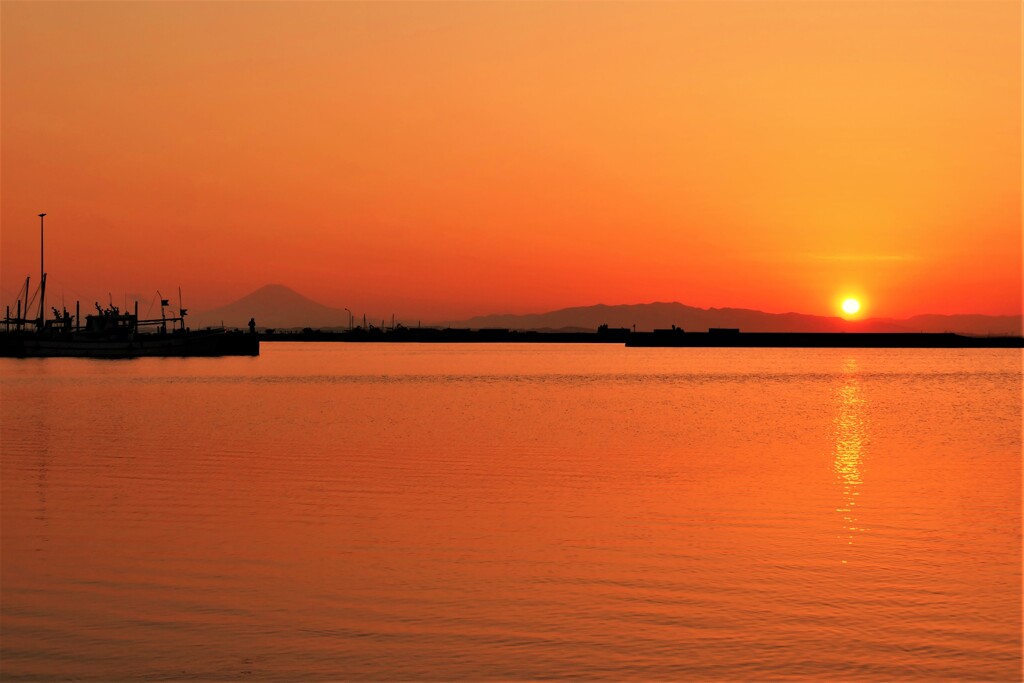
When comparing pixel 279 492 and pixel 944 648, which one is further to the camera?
pixel 279 492

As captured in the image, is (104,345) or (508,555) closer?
(508,555)

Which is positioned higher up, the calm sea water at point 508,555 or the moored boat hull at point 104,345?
the moored boat hull at point 104,345

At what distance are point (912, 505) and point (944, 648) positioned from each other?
11.2m

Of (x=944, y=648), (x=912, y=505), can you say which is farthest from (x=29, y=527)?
(x=912, y=505)

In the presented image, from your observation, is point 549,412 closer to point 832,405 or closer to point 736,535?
point 832,405

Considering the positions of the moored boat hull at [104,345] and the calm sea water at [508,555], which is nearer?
the calm sea water at [508,555]

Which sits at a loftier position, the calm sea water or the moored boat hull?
the moored boat hull

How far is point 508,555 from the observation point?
704 inches

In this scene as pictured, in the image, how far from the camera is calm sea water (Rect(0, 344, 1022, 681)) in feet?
40.5

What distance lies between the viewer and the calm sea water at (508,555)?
12.4 metres

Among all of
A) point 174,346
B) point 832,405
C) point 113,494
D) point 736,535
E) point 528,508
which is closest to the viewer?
point 736,535

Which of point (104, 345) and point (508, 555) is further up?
point (104, 345)

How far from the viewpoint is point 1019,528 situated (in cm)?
2084

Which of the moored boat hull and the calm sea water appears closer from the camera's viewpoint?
the calm sea water
